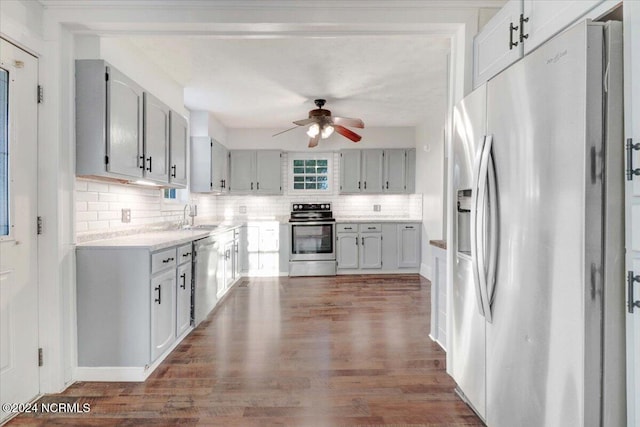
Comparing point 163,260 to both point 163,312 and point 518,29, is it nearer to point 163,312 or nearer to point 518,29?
point 163,312

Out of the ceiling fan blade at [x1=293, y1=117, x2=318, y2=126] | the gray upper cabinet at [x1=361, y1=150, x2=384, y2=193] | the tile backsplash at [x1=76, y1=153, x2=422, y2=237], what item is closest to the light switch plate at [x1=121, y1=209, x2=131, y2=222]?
the tile backsplash at [x1=76, y1=153, x2=422, y2=237]

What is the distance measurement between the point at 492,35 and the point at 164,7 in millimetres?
2027

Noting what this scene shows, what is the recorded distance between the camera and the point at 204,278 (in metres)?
3.40

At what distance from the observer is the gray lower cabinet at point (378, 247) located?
574 cm

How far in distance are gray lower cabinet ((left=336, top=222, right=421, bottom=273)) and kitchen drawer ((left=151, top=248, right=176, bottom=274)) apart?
3.42m

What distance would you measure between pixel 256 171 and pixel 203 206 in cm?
115

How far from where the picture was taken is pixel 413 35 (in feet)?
7.63

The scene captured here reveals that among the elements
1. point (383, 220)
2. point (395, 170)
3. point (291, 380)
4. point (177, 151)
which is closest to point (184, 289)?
point (291, 380)

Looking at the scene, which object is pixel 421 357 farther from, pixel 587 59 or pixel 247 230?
pixel 247 230

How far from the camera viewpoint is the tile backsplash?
255 centimetres

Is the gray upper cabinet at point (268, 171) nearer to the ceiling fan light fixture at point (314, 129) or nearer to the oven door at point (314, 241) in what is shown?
the oven door at point (314, 241)

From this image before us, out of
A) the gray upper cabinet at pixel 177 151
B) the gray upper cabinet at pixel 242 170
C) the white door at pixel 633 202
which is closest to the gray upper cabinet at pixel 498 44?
the white door at pixel 633 202

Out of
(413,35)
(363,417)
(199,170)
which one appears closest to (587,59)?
(413,35)

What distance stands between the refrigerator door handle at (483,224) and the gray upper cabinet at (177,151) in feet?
8.91
